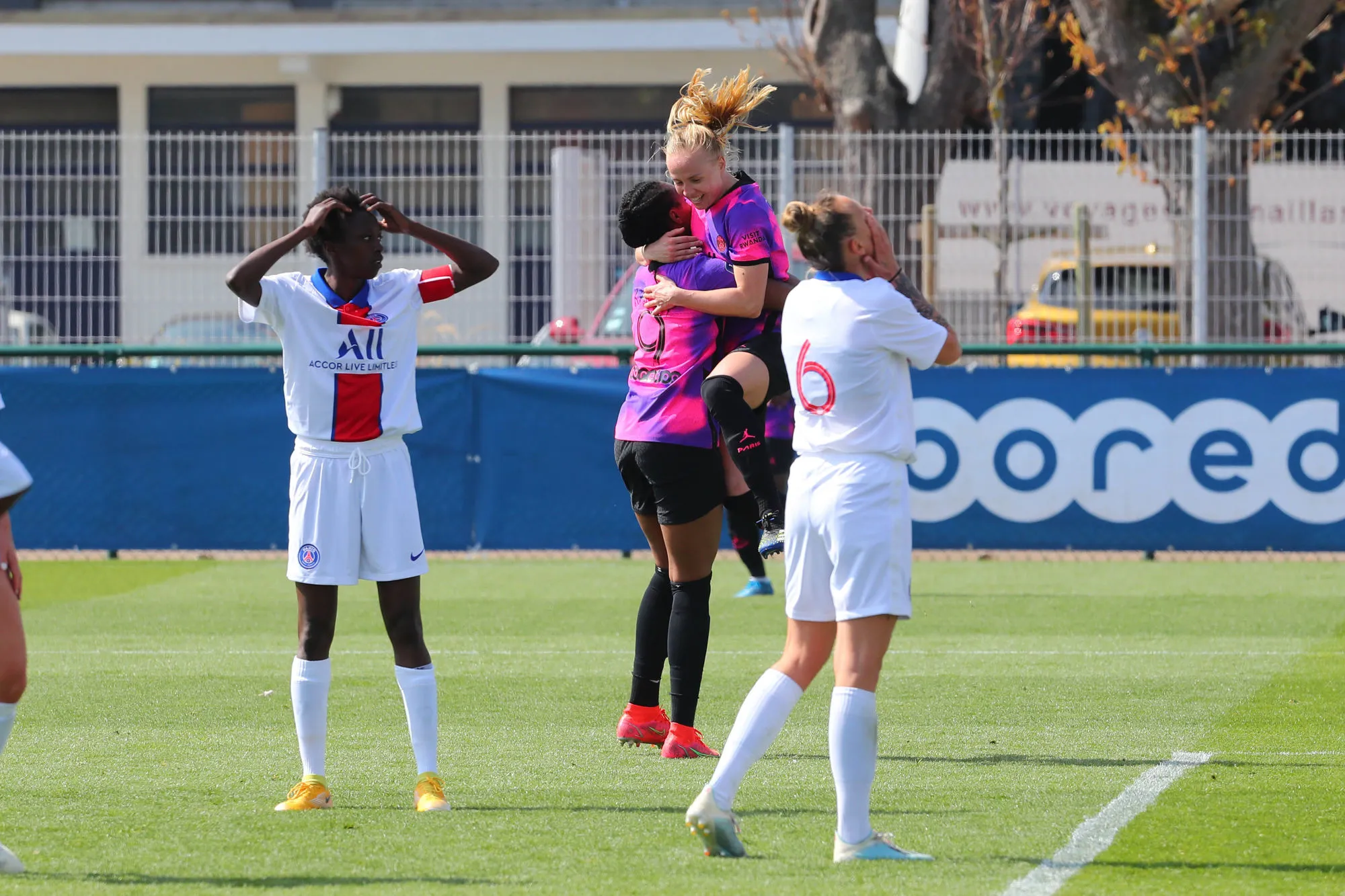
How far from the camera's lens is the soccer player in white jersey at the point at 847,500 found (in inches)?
191

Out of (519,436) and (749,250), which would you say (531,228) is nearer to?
(519,436)

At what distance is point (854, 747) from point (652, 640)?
2162 mm

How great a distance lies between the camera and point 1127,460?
13477 mm

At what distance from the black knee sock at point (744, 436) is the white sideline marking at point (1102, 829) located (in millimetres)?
1350

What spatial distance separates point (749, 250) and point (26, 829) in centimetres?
286

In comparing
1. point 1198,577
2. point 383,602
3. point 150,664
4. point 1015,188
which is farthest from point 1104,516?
point 383,602

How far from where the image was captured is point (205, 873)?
16.1ft

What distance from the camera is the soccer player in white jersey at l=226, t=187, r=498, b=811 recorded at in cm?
565

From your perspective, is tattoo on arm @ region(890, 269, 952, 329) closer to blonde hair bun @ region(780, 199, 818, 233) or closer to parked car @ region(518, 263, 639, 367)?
blonde hair bun @ region(780, 199, 818, 233)

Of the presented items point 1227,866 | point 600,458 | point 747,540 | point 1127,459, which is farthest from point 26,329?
point 1227,866

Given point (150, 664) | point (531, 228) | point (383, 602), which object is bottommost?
point (150, 664)

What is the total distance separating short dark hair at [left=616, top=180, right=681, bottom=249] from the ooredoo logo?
700cm

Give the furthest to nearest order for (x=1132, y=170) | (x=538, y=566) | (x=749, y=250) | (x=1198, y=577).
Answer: (x=1132, y=170) < (x=538, y=566) < (x=1198, y=577) < (x=749, y=250)

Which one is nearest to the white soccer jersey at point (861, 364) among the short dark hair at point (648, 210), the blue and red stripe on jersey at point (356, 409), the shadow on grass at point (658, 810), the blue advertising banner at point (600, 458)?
the shadow on grass at point (658, 810)
